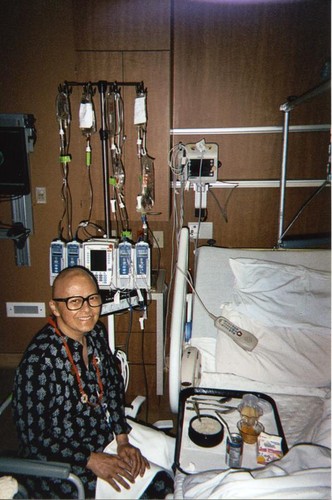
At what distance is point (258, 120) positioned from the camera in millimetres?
2312

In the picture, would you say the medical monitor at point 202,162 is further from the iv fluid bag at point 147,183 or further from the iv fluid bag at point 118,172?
the iv fluid bag at point 118,172

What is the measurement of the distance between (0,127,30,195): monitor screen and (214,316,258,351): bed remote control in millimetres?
1489

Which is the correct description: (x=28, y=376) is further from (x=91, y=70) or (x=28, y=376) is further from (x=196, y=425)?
(x=91, y=70)

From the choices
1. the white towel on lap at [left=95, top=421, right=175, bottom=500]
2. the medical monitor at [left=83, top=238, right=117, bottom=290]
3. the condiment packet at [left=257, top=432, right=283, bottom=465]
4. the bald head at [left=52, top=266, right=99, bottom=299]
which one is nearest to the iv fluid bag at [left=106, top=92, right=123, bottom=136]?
the medical monitor at [left=83, top=238, right=117, bottom=290]

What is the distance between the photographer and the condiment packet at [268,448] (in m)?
1.17

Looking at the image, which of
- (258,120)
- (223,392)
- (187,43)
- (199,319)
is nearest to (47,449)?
(223,392)

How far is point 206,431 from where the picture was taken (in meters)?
1.28

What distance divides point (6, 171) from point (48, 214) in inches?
17.6

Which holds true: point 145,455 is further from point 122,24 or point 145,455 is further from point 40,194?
point 122,24

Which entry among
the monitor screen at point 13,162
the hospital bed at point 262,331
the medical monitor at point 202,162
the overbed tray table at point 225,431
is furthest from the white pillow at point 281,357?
the monitor screen at point 13,162

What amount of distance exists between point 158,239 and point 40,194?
0.92m

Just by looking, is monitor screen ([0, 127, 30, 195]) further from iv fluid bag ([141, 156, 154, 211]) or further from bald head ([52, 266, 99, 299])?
bald head ([52, 266, 99, 299])

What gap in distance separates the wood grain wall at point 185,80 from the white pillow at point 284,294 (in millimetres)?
712

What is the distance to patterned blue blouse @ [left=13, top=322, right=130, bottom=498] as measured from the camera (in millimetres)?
1239
